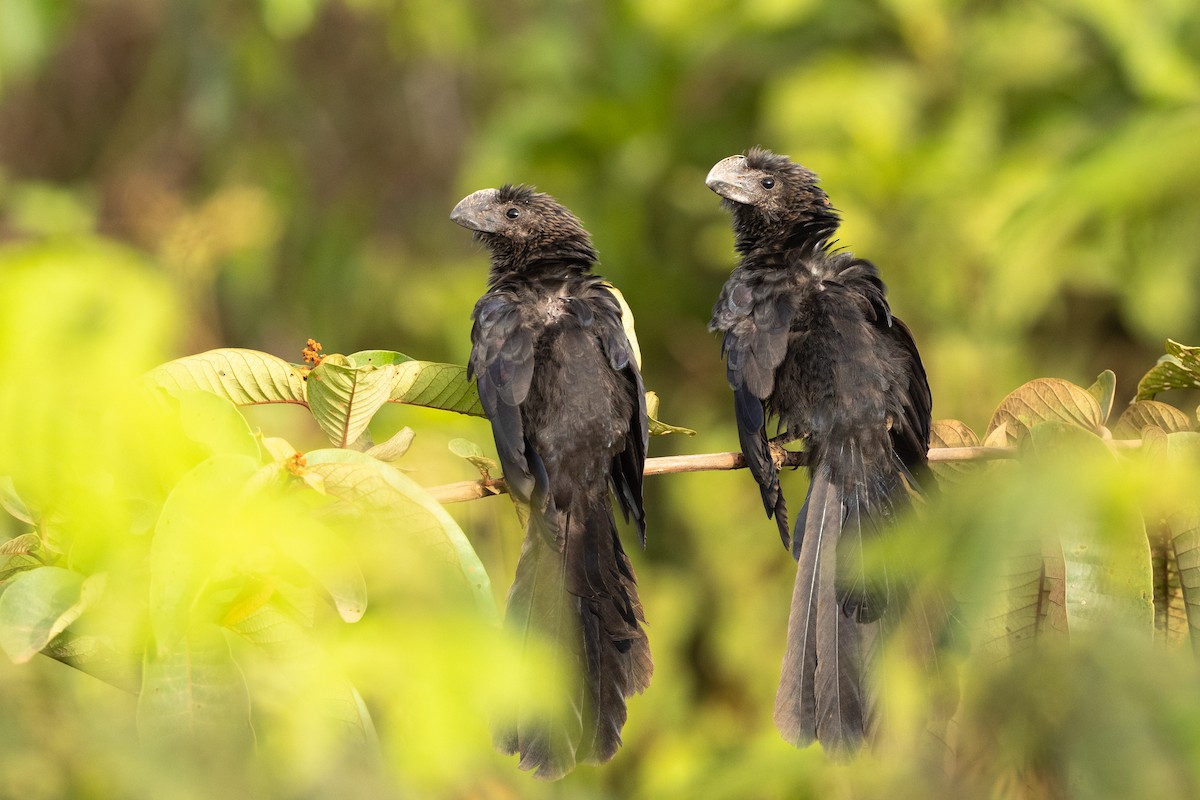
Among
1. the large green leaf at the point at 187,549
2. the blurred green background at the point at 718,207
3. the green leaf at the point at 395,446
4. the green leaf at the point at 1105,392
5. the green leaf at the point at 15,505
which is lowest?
the blurred green background at the point at 718,207

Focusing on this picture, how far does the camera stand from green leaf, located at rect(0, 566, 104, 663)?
5.40 feet

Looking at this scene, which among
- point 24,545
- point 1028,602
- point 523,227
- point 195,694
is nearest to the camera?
point 195,694

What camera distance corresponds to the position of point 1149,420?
7.43ft

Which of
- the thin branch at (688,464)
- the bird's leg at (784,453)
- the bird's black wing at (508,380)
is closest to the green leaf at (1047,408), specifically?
the thin branch at (688,464)

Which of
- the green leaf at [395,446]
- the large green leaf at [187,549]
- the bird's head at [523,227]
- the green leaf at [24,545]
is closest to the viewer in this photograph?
the large green leaf at [187,549]

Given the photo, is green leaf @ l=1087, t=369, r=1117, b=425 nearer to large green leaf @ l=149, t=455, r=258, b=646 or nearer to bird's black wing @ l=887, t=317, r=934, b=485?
bird's black wing @ l=887, t=317, r=934, b=485

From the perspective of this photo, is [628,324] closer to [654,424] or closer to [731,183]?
[654,424]

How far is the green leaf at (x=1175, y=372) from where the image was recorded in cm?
229

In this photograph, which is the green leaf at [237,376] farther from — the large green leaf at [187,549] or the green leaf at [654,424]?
the green leaf at [654,424]

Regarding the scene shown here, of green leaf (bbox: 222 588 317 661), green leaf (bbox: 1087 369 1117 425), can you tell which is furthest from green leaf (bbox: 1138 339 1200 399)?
green leaf (bbox: 222 588 317 661)

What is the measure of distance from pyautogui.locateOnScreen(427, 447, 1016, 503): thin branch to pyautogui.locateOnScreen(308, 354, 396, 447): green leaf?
17 cm

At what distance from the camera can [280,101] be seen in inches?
327

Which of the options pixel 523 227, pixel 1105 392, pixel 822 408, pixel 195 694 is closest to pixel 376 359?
pixel 195 694

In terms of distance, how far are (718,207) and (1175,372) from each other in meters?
2.76
